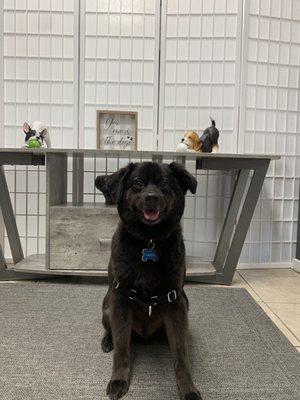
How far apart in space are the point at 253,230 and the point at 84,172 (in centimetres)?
122

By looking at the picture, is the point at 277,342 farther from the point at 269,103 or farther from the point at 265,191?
the point at 269,103

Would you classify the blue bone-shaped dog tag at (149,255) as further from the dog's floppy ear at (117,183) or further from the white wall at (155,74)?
the white wall at (155,74)

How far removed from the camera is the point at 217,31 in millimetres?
2387

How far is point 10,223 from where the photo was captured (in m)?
2.27

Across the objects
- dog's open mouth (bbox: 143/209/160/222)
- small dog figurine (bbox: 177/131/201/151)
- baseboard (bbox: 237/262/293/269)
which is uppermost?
small dog figurine (bbox: 177/131/201/151)

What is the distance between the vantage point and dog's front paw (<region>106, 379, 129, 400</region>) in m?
1.04

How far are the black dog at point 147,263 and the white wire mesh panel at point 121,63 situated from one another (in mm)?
1247

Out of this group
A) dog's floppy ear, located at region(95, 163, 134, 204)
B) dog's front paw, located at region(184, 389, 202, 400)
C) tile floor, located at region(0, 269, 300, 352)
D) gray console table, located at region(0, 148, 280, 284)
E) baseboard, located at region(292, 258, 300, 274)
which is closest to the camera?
dog's front paw, located at region(184, 389, 202, 400)

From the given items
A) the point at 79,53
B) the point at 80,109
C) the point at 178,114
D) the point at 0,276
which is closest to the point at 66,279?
the point at 0,276

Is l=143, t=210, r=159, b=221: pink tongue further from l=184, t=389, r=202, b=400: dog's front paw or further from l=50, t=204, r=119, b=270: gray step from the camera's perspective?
l=50, t=204, r=119, b=270: gray step

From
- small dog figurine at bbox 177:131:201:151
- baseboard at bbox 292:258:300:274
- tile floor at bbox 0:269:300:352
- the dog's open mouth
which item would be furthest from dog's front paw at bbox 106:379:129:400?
baseboard at bbox 292:258:300:274

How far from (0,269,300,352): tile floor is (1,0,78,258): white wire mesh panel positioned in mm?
1394

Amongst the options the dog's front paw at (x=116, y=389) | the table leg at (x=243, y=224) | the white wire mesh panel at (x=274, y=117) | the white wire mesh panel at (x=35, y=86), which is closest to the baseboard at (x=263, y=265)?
the white wire mesh panel at (x=274, y=117)

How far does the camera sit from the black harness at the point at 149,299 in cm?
116
